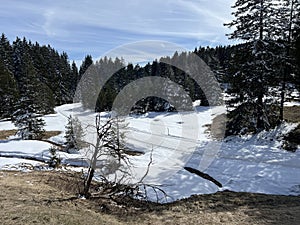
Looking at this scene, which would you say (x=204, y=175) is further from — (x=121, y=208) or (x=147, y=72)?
(x=147, y=72)

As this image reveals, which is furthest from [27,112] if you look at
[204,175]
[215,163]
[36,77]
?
[204,175]

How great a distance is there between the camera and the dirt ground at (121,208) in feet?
21.7

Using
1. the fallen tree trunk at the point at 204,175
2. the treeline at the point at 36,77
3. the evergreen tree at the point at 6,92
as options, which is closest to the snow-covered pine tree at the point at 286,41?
the fallen tree trunk at the point at 204,175

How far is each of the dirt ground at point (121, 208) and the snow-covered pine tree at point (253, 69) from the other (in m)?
8.82

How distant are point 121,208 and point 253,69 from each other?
43.9ft

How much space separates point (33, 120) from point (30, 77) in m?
4.18

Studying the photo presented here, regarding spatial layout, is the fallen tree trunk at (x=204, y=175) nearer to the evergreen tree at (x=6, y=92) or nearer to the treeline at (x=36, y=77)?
the treeline at (x=36, y=77)

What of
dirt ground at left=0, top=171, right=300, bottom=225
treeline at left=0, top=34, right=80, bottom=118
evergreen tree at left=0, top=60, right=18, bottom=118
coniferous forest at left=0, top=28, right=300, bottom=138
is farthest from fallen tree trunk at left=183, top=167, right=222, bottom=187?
evergreen tree at left=0, top=60, right=18, bottom=118

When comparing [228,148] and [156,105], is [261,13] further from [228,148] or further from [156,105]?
[156,105]

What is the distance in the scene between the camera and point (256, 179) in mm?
11719

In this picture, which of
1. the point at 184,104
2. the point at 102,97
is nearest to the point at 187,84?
the point at 184,104

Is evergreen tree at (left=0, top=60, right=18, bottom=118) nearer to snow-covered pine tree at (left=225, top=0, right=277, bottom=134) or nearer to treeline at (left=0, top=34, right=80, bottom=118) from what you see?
treeline at (left=0, top=34, right=80, bottom=118)

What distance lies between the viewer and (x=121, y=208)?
8.84 metres

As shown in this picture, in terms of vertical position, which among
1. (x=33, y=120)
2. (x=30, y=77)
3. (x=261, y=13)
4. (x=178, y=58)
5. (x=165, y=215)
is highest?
(x=178, y=58)
